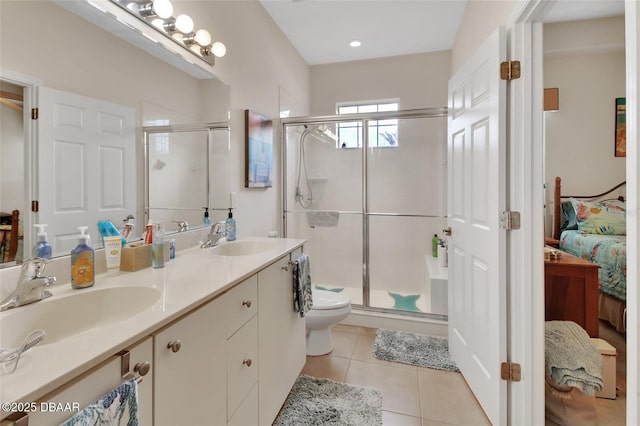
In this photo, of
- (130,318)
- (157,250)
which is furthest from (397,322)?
(130,318)

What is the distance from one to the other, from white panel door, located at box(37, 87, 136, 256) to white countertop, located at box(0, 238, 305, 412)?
0.24 meters

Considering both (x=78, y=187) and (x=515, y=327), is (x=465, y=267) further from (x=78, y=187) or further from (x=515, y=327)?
(x=78, y=187)

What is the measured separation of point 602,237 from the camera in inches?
112

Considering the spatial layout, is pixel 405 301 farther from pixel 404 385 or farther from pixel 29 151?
pixel 29 151

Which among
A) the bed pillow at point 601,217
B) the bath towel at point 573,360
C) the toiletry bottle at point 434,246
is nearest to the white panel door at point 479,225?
the bath towel at point 573,360

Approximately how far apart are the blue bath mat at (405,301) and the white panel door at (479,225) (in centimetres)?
69

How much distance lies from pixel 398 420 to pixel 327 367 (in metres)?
0.60

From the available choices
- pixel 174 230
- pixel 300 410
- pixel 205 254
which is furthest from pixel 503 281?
pixel 174 230

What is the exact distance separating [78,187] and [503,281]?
1.90 meters

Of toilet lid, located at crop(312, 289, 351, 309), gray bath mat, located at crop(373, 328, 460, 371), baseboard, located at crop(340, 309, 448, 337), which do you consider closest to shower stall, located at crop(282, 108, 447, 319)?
baseboard, located at crop(340, 309, 448, 337)

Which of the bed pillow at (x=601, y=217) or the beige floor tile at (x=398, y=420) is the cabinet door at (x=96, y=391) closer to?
the beige floor tile at (x=398, y=420)

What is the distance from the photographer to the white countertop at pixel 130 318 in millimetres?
534

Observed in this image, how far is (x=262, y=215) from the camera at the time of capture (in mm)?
2609

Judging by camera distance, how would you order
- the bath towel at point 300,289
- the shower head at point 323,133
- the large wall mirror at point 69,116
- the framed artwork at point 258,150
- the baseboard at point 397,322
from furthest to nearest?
the shower head at point 323,133 → the baseboard at point 397,322 → the framed artwork at point 258,150 → the bath towel at point 300,289 → the large wall mirror at point 69,116
